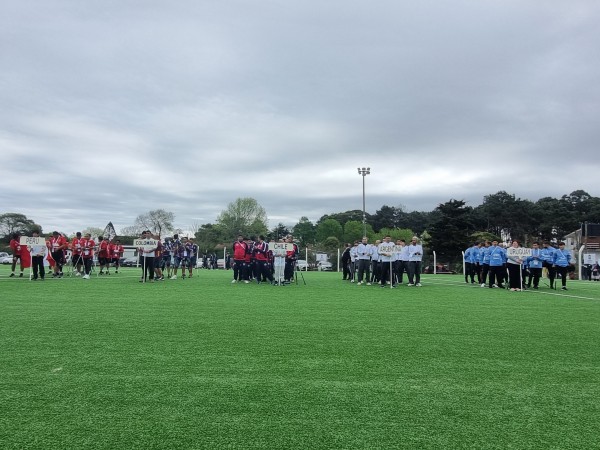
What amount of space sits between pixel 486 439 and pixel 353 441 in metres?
0.97

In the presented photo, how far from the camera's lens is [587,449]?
312 centimetres

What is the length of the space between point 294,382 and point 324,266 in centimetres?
4118

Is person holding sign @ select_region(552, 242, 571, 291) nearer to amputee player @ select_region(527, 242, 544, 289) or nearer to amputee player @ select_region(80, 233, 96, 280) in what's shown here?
amputee player @ select_region(527, 242, 544, 289)

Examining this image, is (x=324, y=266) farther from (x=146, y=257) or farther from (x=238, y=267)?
(x=146, y=257)

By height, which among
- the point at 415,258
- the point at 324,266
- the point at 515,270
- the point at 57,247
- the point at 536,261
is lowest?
the point at 324,266

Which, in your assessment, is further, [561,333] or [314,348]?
[561,333]

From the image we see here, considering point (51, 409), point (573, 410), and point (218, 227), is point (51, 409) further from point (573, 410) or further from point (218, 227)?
point (218, 227)

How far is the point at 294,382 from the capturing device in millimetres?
4453

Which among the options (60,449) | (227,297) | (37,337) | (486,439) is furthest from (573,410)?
(227,297)

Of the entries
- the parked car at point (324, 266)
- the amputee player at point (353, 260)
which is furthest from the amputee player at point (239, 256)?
the parked car at point (324, 266)

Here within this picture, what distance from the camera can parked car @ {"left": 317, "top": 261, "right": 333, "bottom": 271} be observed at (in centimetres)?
4509

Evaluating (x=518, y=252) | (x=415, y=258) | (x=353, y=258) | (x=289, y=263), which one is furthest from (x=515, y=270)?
(x=289, y=263)

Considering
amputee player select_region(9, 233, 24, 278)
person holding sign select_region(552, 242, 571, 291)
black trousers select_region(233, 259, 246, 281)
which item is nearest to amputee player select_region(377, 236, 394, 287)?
black trousers select_region(233, 259, 246, 281)

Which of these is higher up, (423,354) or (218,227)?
(218,227)
